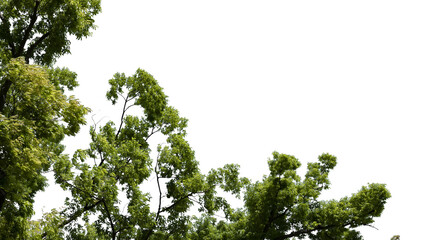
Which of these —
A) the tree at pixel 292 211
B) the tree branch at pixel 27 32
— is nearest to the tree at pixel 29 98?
the tree branch at pixel 27 32

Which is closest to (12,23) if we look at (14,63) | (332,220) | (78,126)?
(14,63)

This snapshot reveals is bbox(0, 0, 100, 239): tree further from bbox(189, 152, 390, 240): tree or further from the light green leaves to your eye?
bbox(189, 152, 390, 240): tree

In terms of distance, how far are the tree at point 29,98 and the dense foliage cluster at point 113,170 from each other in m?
0.03


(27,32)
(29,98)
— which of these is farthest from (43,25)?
(29,98)

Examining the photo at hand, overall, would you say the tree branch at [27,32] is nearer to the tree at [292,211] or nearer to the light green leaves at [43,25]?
the light green leaves at [43,25]

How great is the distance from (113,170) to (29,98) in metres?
6.17

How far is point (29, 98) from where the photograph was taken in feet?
30.8

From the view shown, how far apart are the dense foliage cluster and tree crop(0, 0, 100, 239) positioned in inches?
1.4

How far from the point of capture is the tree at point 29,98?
9219 millimetres

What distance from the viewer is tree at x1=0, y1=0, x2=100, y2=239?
9219 millimetres

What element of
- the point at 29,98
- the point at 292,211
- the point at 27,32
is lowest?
the point at 29,98

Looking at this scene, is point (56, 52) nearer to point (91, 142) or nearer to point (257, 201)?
point (91, 142)

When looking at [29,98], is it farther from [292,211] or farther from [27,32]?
[292,211]

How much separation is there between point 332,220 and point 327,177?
2.75m
